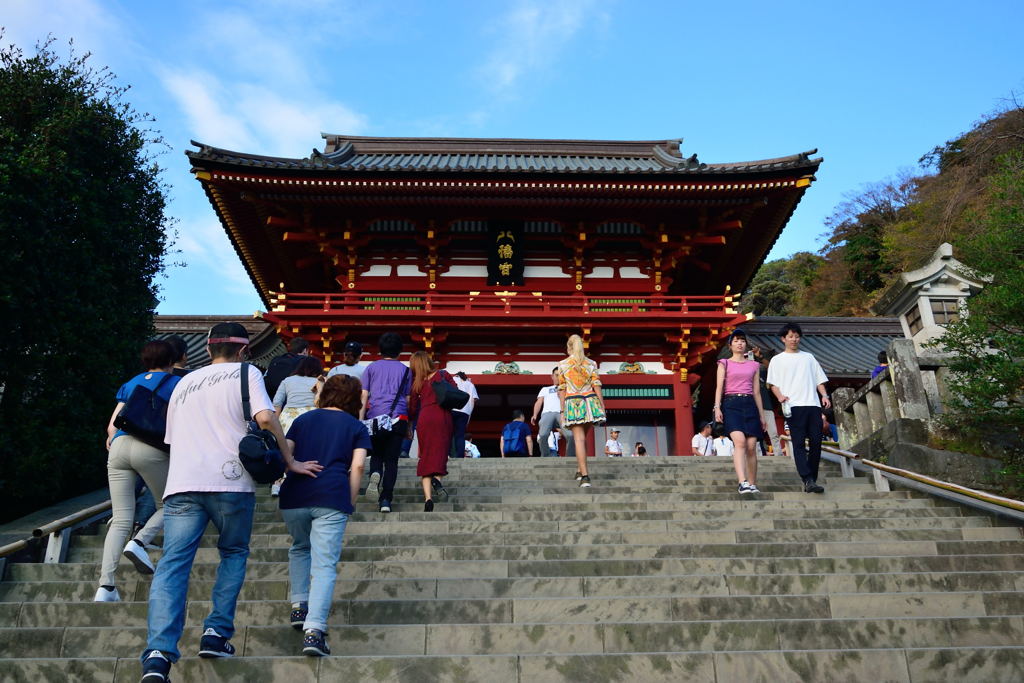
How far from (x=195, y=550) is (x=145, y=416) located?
1.33 metres

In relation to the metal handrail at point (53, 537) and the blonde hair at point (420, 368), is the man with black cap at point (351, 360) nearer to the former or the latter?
the blonde hair at point (420, 368)

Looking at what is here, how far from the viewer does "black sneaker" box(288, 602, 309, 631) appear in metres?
4.07

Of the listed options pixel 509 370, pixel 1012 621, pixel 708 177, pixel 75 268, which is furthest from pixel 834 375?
pixel 75 268

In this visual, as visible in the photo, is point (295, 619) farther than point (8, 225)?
No

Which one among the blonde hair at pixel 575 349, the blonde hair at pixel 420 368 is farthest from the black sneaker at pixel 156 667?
the blonde hair at pixel 575 349

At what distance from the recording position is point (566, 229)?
16.8 meters

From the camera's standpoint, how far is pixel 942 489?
712cm

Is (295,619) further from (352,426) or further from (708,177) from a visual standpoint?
(708,177)

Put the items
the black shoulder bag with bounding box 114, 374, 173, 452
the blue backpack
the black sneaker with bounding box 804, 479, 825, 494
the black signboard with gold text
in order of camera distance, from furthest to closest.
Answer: the black signboard with gold text < the blue backpack < the black sneaker with bounding box 804, 479, 825, 494 < the black shoulder bag with bounding box 114, 374, 173, 452

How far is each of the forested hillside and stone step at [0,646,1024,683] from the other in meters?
19.4

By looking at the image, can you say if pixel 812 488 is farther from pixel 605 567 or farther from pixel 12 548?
pixel 12 548

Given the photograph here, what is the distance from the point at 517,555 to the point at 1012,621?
10.3 feet

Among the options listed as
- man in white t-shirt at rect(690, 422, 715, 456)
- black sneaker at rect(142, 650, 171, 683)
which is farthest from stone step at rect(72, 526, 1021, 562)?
man in white t-shirt at rect(690, 422, 715, 456)

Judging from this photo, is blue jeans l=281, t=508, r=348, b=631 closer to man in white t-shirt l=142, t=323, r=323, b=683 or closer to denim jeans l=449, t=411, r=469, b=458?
man in white t-shirt l=142, t=323, r=323, b=683
